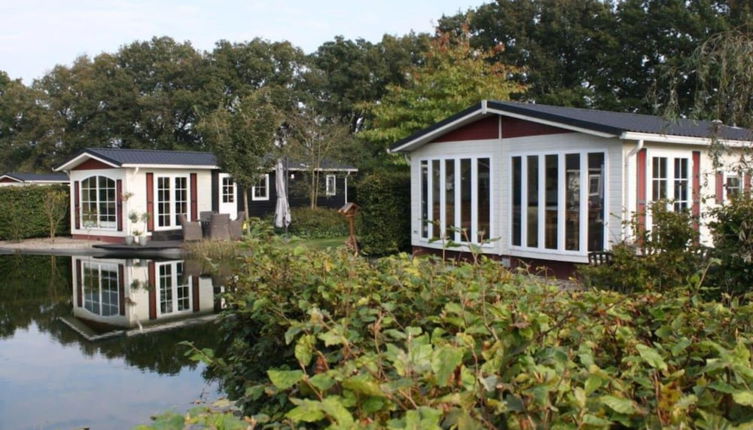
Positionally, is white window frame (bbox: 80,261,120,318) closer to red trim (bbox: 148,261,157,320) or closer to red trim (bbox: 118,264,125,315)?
red trim (bbox: 118,264,125,315)

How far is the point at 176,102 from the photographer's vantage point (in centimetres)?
3991

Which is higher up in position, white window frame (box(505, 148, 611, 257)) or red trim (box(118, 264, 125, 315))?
white window frame (box(505, 148, 611, 257))

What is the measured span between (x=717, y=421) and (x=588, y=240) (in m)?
10.1

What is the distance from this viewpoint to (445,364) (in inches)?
67.3

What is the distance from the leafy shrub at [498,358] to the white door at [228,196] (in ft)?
70.1

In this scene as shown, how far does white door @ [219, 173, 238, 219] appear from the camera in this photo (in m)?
24.3

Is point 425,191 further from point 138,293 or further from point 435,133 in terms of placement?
point 138,293

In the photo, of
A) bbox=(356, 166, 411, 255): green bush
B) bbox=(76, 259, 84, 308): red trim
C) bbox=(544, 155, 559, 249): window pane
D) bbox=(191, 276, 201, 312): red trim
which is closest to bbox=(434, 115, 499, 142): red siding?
bbox=(544, 155, 559, 249): window pane

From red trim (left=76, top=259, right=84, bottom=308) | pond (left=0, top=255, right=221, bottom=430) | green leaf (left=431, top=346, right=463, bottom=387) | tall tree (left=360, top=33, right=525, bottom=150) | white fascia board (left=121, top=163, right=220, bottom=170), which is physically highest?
tall tree (left=360, top=33, right=525, bottom=150)

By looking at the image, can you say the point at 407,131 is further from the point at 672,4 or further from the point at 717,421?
the point at 717,421

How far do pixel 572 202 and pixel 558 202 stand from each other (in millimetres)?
248

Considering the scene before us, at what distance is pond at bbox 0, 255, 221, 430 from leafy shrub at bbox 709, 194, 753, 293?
14.0 feet

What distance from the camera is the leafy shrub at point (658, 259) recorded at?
6.42 metres

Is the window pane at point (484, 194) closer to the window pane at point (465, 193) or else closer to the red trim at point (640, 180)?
the window pane at point (465, 193)
